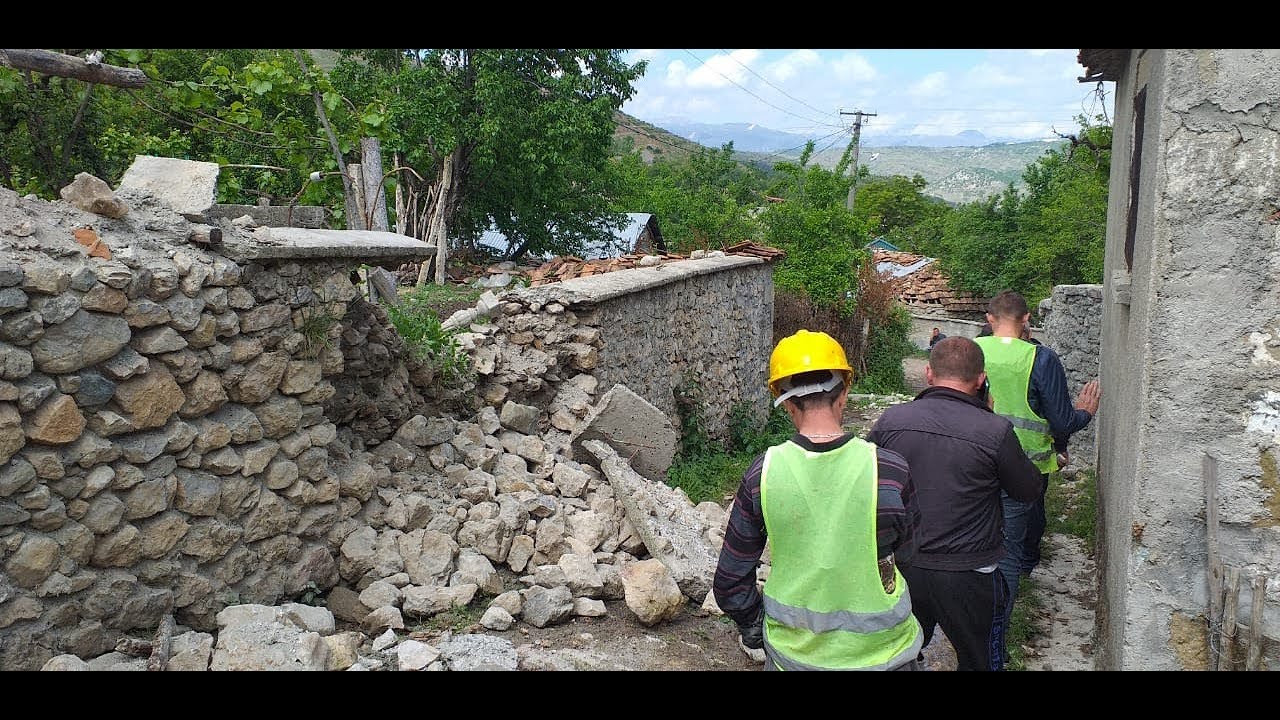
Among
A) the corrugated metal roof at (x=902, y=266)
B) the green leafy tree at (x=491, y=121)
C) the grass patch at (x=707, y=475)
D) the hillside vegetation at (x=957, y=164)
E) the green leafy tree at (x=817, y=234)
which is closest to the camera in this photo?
the grass patch at (x=707, y=475)

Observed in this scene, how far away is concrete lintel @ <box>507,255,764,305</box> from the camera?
6.53m

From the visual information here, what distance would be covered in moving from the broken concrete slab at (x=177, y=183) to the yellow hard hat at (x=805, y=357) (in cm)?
278

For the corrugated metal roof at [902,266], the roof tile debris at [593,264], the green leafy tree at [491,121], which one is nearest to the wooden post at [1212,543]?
the roof tile debris at [593,264]

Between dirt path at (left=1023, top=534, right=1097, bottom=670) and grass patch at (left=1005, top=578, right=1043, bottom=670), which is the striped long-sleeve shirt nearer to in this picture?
grass patch at (left=1005, top=578, right=1043, bottom=670)

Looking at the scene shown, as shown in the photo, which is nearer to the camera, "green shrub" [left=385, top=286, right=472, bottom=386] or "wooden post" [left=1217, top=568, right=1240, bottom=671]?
"wooden post" [left=1217, top=568, right=1240, bottom=671]

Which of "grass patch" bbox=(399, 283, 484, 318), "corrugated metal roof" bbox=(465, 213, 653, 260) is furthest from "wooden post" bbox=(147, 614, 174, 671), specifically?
"corrugated metal roof" bbox=(465, 213, 653, 260)

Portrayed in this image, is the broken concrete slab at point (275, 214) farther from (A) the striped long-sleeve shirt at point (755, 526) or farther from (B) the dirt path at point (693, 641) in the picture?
(A) the striped long-sleeve shirt at point (755, 526)

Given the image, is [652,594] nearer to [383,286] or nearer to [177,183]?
[177,183]

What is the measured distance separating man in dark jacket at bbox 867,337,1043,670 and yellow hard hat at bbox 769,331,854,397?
0.91 metres

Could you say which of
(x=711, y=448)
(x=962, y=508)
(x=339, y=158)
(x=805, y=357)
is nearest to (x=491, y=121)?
(x=339, y=158)

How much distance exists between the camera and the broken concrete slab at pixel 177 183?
3785mm

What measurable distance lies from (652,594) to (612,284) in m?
3.57

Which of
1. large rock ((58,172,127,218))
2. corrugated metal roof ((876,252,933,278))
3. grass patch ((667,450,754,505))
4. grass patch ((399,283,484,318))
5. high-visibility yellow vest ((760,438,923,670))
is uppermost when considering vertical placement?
corrugated metal roof ((876,252,933,278))
